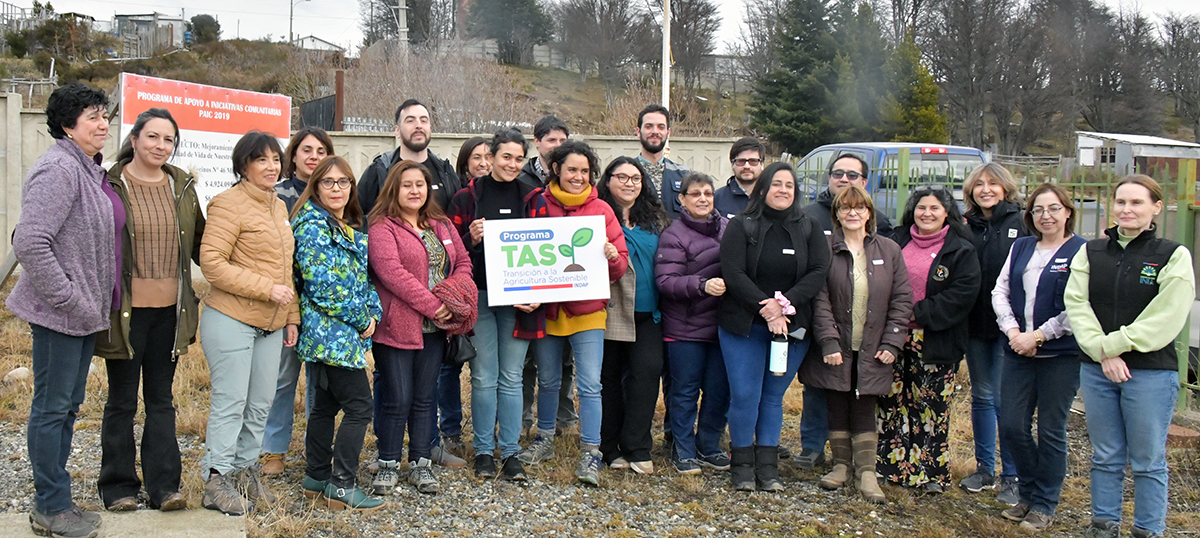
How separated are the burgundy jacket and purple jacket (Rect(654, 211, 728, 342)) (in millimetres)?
661

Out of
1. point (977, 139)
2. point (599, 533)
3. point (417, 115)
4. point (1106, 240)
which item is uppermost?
point (977, 139)

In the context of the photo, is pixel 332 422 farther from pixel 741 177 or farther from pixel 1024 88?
pixel 1024 88

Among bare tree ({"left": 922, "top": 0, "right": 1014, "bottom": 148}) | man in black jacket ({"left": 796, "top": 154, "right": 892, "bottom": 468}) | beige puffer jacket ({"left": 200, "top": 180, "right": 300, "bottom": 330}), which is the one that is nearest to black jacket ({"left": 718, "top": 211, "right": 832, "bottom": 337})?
man in black jacket ({"left": 796, "top": 154, "right": 892, "bottom": 468})

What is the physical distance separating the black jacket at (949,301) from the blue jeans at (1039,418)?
31cm

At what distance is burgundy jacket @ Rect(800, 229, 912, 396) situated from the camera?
5.30 meters

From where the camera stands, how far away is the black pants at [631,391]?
563 cm

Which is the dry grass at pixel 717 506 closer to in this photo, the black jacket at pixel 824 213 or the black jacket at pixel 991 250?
the black jacket at pixel 991 250

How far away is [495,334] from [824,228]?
2.18 meters

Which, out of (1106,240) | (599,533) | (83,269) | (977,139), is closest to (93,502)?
(83,269)

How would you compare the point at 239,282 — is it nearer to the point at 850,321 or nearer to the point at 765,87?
the point at 850,321

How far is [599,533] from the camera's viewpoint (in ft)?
15.6

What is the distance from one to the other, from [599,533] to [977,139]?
48.9 m

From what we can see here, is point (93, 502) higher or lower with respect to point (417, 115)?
lower

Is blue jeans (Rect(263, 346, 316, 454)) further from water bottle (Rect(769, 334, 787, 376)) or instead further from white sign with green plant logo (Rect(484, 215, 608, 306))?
water bottle (Rect(769, 334, 787, 376))
